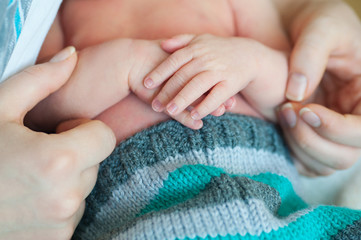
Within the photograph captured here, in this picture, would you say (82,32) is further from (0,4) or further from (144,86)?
(0,4)

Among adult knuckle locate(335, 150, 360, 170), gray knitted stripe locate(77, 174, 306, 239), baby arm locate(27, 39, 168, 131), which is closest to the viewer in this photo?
gray knitted stripe locate(77, 174, 306, 239)

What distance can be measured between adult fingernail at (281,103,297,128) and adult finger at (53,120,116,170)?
0.37m

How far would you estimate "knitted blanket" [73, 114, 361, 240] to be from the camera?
22.6 inches

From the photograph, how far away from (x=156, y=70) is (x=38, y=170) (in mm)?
268

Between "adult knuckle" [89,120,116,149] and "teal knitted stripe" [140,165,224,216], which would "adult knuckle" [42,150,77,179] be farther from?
"teal knitted stripe" [140,165,224,216]

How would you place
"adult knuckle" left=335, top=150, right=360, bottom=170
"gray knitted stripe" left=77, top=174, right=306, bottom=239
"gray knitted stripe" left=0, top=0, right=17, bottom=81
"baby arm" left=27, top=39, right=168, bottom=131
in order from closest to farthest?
"gray knitted stripe" left=0, top=0, right=17, bottom=81 < "gray knitted stripe" left=77, top=174, right=306, bottom=239 < "baby arm" left=27, top=39, right=168, bottom=131 < "adult knuckle" left=335, top=150, right=360, bottom=170

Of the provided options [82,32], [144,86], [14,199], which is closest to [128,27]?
[82,32]

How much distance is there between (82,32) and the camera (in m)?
0.84

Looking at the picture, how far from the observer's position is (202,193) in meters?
0.62

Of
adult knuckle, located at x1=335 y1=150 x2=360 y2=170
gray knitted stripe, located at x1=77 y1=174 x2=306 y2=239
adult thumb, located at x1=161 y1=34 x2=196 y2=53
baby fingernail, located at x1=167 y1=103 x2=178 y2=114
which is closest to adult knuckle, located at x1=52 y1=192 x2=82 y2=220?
gray knitted stripe, located at x1=77 y1=174 x2=306 y2=239

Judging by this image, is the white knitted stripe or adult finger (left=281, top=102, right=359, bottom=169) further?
adult finger (left=281, top=102, right=359, bottom=169)

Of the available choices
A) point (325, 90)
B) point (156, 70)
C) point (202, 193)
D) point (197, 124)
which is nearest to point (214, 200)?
point (202, 193)

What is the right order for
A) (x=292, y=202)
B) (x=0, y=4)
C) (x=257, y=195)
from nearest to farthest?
(x=0, y=4) → (x=257, y=195) → (x=292, y=202)

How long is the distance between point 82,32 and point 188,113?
0.35 meters
